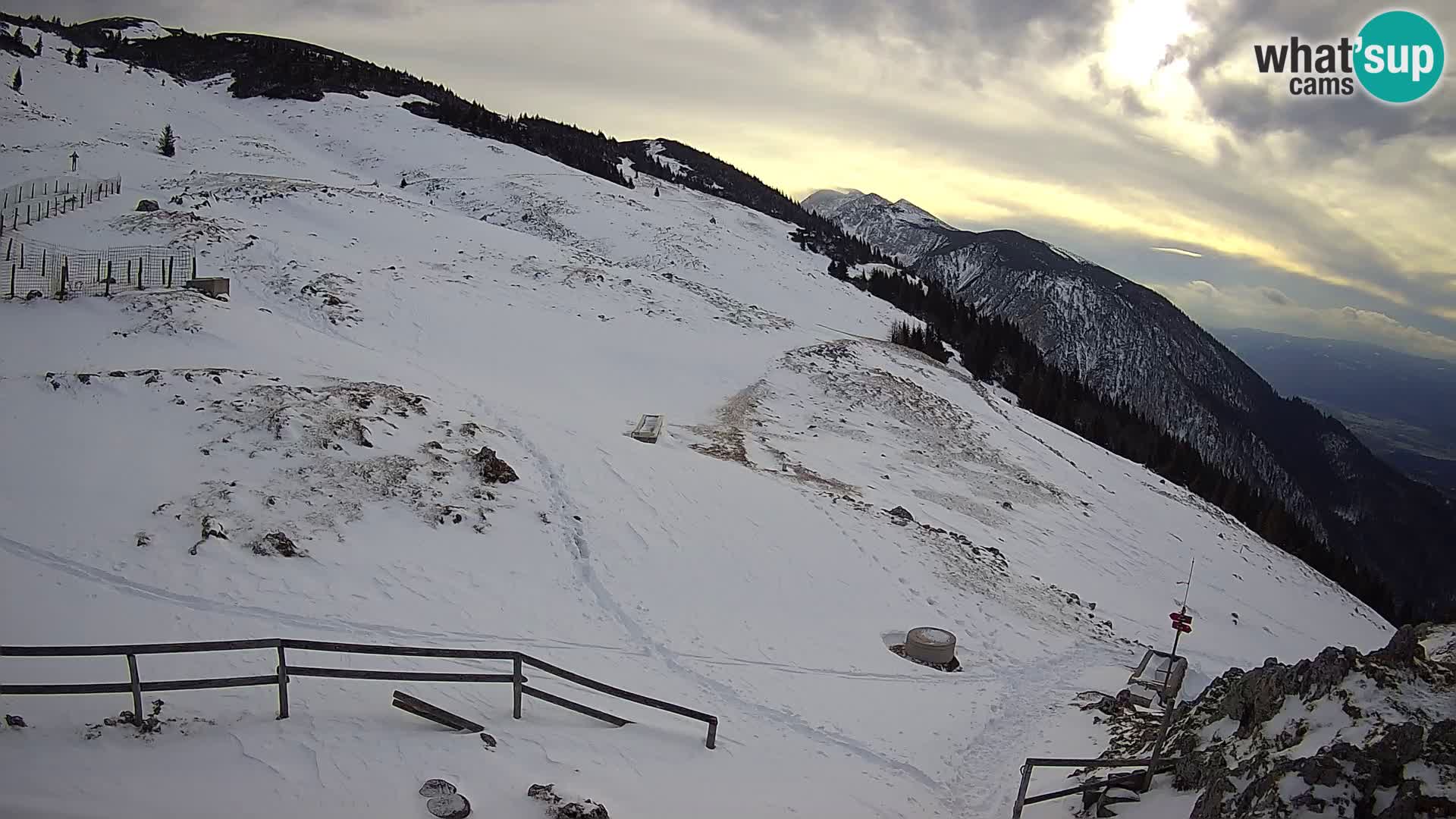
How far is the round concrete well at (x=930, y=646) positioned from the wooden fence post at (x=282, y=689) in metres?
11.5

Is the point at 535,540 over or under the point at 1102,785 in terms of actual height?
over

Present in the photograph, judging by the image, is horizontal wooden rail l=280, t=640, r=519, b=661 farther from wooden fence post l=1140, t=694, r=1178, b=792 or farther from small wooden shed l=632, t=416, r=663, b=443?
small wooden shed l=632, t=416, r=663, b=443

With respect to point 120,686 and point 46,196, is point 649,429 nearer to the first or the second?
point 120,686

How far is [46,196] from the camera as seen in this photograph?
30938mm

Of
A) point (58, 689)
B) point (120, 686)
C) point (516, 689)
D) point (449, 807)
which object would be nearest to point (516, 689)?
point (516, 689)

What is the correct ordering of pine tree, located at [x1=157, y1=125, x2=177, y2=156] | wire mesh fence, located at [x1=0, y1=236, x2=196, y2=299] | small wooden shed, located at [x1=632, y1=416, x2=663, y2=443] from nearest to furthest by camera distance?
wire mesh fence, located at [x1=0, y1=236, x2=196, y2=299]
small wooden shed, located at [x1=632, y1=416, x2=663, y2=443]
pine tree, located at [x1=157, y1=125, x2=177, y2=156]

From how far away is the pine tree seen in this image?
44.6 m

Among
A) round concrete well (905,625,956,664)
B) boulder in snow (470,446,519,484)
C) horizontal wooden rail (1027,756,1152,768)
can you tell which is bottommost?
round concrete well (905,625,956,664)

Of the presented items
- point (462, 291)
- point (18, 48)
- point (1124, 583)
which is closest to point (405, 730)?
point (1124, 583)

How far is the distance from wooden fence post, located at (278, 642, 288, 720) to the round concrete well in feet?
37.6

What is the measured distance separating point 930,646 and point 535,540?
843 centimetres

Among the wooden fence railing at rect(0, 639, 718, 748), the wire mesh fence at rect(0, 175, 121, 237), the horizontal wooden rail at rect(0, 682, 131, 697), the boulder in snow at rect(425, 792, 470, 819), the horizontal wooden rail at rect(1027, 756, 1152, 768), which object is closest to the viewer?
the horizontal wooden rail at rect(0, 682, 131, 697)

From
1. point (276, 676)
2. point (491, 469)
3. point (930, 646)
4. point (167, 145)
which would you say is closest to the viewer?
point (276, 676)

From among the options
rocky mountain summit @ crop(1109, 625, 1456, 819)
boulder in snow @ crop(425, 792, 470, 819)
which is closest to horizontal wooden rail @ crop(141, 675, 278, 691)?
boulder in snow @ crop(425, 792, 470, 819)
